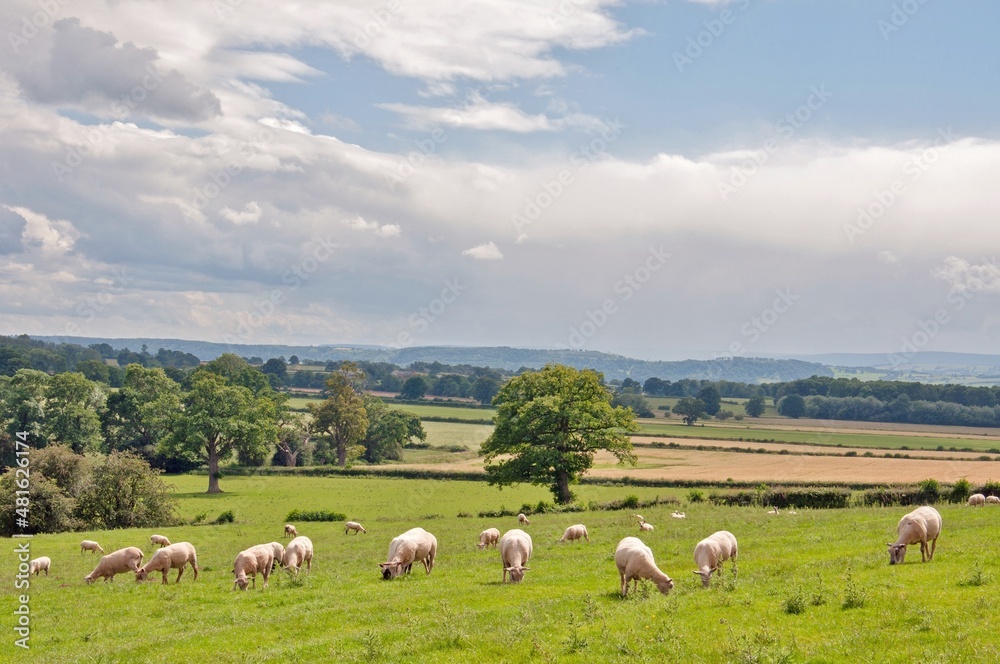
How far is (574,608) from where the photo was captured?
18344 mm

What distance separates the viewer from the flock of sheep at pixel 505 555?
20047 mm

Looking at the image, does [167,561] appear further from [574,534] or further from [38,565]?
[574,534]

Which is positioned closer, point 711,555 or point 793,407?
point 711,555

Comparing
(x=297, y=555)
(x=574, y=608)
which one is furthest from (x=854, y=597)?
(x=297, y=555)

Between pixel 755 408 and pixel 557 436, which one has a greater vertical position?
pixel 557 436

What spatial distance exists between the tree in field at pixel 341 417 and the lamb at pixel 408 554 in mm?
79361

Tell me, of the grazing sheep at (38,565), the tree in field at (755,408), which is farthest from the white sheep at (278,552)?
the tree in field at (755,408)

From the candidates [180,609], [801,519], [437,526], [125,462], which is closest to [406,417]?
[125,462]

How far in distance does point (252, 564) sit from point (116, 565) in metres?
7.48

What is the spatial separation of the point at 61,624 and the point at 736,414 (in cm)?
17708

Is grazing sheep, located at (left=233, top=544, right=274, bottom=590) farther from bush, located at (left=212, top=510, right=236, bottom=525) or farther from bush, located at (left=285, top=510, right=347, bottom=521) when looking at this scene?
bush, located at (left=212, top=510, right=236, bottom=525)

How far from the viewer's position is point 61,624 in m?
22.0

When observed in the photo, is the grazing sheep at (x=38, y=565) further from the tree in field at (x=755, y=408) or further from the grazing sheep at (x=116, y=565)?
the tree in field at (x=755, y=408)

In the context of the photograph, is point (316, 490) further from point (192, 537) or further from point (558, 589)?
point (558, 589)
